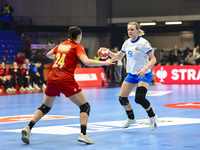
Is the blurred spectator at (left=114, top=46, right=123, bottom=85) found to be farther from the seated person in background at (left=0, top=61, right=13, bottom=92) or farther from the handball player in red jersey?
the handball player in red jersey

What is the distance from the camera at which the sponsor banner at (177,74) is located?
77.7 ft

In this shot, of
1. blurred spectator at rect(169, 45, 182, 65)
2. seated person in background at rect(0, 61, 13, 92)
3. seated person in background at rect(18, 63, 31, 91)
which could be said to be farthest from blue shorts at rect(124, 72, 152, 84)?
blurred spectator at rect(169, 45, 182, 65)

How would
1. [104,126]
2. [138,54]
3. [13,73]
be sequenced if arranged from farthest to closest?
[13,73] < [104,126] < [138,54]

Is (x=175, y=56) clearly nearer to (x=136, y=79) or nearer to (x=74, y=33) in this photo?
(x=136, y=79)

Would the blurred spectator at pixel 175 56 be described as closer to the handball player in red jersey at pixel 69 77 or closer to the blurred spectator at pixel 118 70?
the blurred spectator at pixel 118 70

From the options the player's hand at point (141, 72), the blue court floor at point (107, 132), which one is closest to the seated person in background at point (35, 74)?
the blue court floor at point (107, 132)

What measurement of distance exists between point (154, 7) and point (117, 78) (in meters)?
9.80

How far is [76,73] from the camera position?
70.8 ft

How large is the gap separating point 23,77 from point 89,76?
16.4 ft

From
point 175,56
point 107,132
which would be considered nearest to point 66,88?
point 107,132

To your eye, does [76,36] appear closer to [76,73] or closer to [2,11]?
[76,73]

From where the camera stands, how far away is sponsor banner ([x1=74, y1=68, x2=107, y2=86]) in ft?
71.2

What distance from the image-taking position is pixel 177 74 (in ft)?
79.7

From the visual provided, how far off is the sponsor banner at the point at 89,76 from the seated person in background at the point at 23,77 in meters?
3.40
